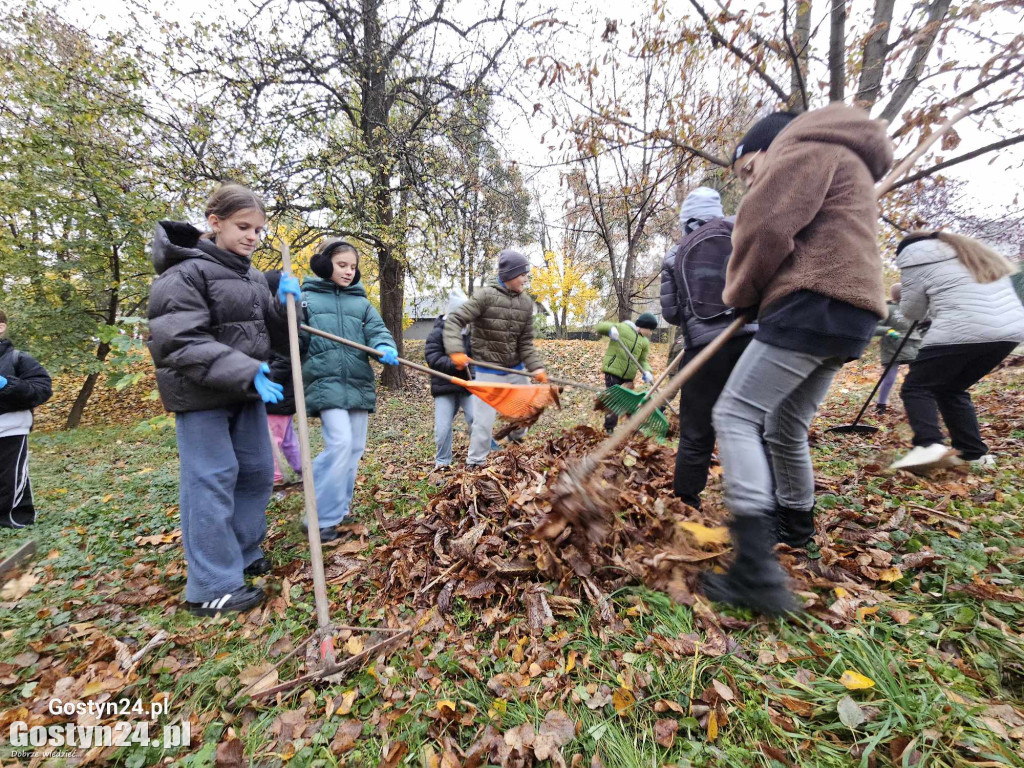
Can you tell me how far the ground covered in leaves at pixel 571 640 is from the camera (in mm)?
1483

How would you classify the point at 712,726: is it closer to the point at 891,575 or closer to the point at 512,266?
the point at 891,575

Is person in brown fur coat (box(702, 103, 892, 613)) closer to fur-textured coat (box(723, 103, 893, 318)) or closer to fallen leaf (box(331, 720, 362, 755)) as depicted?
fur-textured coat (box(723, 103, 893, 318))

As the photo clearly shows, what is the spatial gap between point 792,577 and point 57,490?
25.2 ft

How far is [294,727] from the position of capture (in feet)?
5.75

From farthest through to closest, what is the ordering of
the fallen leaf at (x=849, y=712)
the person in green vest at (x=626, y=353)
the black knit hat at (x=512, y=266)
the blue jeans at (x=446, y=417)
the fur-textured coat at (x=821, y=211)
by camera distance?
the person in green vest at (x=626, y=353)
the blue jeans at (x=446, y=417)
the black knit hat at (x=512, y=266)
the fur-textured coat at (x=821, y=211)
the fallen leaf at (x=849, y=712)

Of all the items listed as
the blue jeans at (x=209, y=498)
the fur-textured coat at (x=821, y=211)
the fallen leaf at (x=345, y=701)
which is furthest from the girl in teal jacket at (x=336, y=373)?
the fur-textured coat at (x=821, y=211)

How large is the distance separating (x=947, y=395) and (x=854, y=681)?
2.74 metres

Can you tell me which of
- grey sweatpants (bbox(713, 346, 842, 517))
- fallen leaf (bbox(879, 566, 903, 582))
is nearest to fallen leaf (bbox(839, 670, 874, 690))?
grey sweatpants (bbox(713, 346, 842, 517))

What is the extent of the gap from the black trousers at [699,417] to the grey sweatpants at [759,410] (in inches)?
20.7

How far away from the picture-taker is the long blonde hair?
2.83 meters


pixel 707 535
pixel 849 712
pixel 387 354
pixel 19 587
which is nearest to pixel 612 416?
pixel 387 354

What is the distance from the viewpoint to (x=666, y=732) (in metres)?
1.51

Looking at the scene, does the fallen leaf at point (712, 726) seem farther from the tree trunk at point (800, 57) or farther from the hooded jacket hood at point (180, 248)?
the tree trunk at point (800, 57)

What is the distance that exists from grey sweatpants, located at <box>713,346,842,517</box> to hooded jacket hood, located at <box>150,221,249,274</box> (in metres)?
2.85
